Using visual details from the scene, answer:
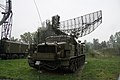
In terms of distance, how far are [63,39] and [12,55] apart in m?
19.6

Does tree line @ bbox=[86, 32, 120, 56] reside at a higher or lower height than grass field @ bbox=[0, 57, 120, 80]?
higher

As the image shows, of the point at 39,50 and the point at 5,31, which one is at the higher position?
the point at 5,31

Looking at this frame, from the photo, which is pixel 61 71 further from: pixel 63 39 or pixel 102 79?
pixel 102 79

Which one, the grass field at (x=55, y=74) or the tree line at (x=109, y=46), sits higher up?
the tree line at (x=109, y=46)

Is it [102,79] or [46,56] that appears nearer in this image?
[102,79]

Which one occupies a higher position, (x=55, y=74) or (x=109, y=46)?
(x=109, y=46)

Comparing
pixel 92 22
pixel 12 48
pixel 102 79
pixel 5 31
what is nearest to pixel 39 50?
pixel 102 79

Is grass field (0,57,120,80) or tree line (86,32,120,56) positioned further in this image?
tree line (86,32,120,56)

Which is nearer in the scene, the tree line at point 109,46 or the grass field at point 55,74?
the grass field at point 55,74

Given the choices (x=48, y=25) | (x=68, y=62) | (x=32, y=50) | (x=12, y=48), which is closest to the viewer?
(x=68, y=62)

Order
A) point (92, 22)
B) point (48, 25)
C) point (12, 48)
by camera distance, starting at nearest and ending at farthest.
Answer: point (92, 22) → point (48, 25) → point (12, 48)

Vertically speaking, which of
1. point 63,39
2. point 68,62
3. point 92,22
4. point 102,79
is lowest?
point 102,79

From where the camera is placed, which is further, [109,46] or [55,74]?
[109,46]

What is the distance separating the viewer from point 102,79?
456 inches
